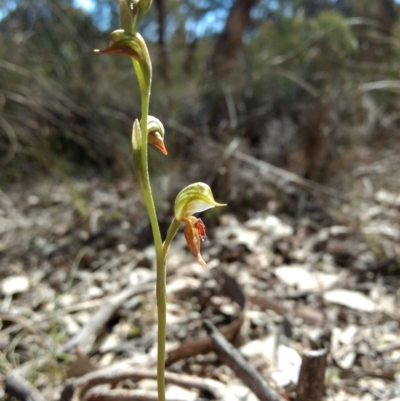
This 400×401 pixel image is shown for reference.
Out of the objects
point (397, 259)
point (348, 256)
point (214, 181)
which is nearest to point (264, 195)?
point (214, 181)

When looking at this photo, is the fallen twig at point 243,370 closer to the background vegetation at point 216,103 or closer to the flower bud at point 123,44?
the flower bud at point 123,44

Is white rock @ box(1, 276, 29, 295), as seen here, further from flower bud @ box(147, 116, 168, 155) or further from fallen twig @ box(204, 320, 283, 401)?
flower bud @ box(147, 116, 168, 155)

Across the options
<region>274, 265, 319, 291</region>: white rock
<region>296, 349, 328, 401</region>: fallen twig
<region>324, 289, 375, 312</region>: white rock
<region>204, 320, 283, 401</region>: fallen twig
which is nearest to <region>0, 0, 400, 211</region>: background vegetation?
<region>274, 265, 319, 291</region>: white rock

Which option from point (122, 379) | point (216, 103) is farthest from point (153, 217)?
point (216, 103)

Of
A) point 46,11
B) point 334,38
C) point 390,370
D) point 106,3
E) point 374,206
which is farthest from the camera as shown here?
point 106,3

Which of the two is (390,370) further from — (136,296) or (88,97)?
(88,97)

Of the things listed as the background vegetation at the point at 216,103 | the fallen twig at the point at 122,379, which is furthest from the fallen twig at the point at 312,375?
the background vegetation at the point at 216,103
